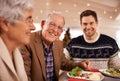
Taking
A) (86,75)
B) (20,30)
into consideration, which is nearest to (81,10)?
(86,75)

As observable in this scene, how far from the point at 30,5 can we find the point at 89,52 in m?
1.45

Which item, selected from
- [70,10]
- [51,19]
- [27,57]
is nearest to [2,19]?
[27,57]

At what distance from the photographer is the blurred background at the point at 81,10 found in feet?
14.7

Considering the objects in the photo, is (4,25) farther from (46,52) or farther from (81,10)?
(81,10)

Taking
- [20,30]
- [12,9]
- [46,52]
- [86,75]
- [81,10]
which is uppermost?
[12,9]

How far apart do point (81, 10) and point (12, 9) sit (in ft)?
11.7

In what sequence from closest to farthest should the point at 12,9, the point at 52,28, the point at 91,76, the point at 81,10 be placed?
the point at 12,9 < the point at 91,76 < the point at 52,28 < the point at 81,10

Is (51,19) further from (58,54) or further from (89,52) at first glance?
(89,52)

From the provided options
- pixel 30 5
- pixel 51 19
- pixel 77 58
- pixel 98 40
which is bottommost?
pixel 77 58

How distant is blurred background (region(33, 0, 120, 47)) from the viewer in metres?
4.48

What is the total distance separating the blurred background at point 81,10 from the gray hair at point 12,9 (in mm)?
3407

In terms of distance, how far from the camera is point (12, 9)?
103cm

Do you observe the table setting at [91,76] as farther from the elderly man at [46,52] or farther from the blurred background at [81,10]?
the blurred background at [81,10]

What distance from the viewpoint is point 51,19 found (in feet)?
5.92
